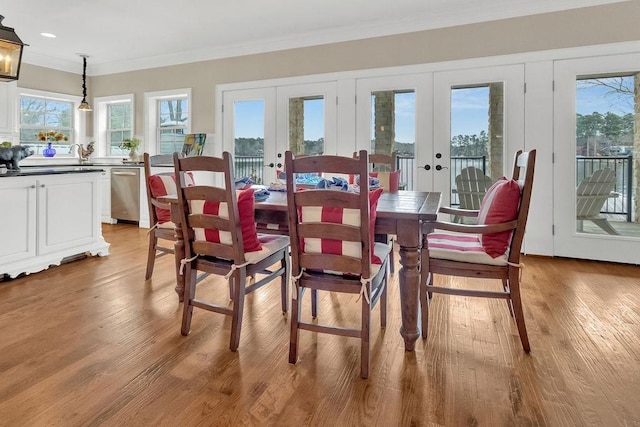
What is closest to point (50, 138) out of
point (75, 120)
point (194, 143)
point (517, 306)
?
point (75, 120)

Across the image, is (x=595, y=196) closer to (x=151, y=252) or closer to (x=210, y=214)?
(x=210, y=214)

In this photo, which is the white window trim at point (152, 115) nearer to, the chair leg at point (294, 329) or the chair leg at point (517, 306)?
the chair leg at point (294, 329)

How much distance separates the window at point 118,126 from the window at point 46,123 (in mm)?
566

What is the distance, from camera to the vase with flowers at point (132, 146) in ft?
20.3

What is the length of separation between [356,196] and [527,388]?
110cm

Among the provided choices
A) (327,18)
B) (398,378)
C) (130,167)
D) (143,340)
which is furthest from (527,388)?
(130,167)

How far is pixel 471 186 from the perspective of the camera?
4.30 metres

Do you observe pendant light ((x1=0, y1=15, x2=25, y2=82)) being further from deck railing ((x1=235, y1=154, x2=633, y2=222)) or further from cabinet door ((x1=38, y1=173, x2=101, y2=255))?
deck railing ((x1=235, y1=154, x2=633, y2=222))

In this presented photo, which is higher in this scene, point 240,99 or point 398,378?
point 240,99

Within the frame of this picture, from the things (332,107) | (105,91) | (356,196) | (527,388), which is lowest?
(527,388)

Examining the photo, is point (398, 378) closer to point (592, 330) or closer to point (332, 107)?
point (592, 330)

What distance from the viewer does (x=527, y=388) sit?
1.69m

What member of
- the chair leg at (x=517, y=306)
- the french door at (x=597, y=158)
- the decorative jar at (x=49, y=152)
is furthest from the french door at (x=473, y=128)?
the decorative jar at (x=49, y=152)

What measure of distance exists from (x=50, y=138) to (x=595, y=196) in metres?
7.51
